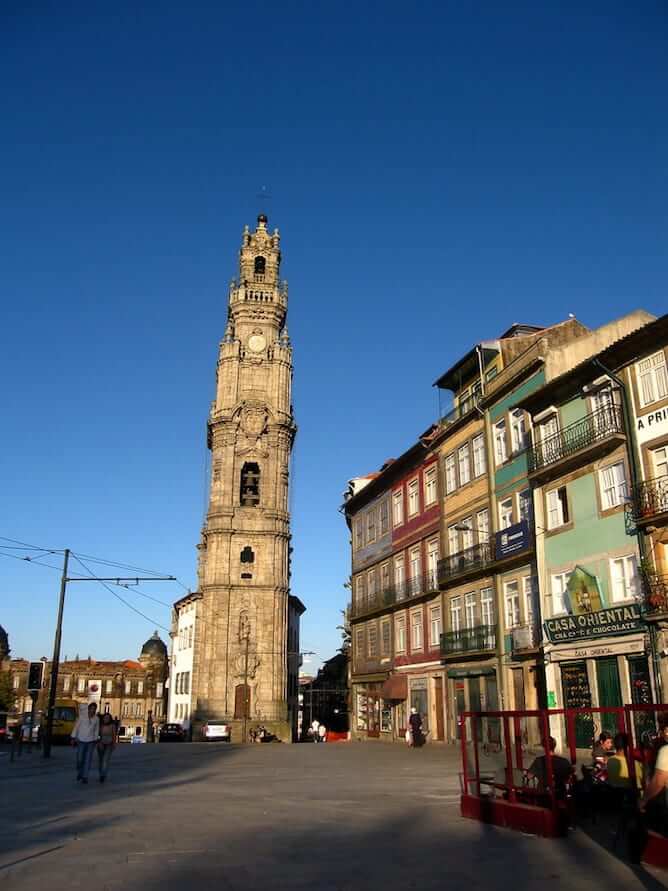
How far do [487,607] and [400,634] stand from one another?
9.21m

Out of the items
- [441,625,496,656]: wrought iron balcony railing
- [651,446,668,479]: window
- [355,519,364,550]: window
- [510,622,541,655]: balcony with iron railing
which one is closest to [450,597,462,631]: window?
[441,625,496,656]: wrought iron balcony railing

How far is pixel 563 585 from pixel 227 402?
44505 mm

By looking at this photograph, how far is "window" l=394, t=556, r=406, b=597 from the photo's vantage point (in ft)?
130

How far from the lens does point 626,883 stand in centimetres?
782

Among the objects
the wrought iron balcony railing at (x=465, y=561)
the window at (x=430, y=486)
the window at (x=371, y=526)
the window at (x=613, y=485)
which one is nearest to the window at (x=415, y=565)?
the window at (x=430, y=486)

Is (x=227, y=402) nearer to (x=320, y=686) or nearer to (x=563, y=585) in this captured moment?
(x=320, y=686)

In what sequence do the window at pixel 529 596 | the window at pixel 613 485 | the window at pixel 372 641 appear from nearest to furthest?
the window at pixel 613 485 → the window at pixel 529 596 → the window at pixel 372 641

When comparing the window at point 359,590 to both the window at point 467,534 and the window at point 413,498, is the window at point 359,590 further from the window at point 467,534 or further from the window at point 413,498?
→ the window at point 467,534

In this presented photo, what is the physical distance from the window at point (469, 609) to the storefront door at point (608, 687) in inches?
342

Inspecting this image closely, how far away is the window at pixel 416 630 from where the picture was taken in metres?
37.5

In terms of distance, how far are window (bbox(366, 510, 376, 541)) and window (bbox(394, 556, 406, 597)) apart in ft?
12.6

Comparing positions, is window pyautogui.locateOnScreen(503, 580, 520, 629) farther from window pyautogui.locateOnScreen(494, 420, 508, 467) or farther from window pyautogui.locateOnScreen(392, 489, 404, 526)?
window pyautogui.locateOnScreen(392, 489, 404, 526)

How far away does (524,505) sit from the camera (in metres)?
29.3

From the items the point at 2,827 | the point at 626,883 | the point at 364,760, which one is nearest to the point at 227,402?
A: the point at 364,760
